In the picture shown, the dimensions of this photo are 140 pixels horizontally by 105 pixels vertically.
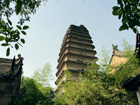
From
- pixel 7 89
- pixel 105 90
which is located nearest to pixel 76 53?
pixel 7 89

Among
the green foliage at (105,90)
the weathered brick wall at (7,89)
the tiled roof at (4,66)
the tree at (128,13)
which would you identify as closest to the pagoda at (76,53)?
the tiled roof at (4,66)

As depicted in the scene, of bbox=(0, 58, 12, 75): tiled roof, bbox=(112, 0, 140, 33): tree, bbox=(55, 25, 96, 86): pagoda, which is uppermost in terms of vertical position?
bbox=(55, 25, 96, 86): pagoda

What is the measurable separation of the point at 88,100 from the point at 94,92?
0.66 m

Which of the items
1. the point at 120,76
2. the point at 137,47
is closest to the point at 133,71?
the point at 120,76

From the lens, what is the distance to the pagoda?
80.7ft

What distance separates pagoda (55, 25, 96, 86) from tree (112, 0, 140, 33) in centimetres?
2024

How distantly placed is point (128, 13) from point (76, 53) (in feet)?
76.9

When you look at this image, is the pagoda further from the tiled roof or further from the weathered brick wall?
the weathered brick wall

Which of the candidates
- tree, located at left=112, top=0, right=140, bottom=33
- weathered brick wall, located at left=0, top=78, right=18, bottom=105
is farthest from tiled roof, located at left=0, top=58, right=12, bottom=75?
tree, located at left=112, top=0, right=140, bottom=33

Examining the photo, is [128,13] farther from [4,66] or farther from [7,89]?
[4,66]

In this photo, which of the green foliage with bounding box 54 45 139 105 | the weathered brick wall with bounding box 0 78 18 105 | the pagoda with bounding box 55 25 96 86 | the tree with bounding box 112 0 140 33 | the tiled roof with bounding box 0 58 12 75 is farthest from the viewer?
the pagoda with bounding box 55 25 96 86

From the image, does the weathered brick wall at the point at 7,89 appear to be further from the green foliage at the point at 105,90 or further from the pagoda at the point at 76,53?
the pagoda at the point at 76,53

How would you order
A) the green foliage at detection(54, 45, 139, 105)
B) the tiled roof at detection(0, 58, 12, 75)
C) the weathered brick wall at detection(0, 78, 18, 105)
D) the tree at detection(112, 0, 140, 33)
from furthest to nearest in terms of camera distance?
1. the tiled roof at detection(0, 58, 12, 75)
2. the weathered brick wall at detection(0, 78, 18, 105)
3. the green foliage at detection(54, 45, 139, 105)
4. the tree at detection(112, 0, 140, 33)

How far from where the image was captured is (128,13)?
117 inches
